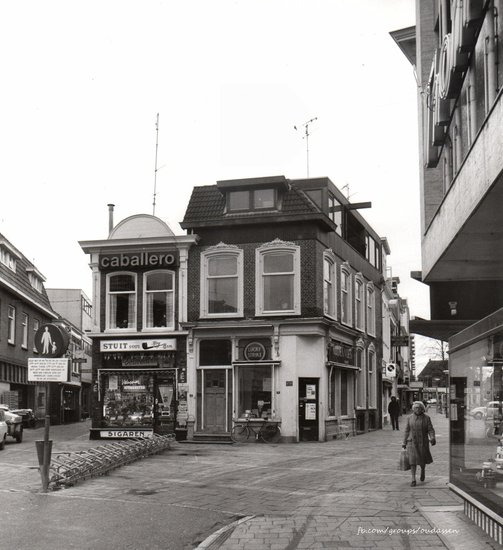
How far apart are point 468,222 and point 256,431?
56.4ft

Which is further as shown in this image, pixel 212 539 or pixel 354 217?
pixel 354 217

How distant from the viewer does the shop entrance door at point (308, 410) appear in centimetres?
2764

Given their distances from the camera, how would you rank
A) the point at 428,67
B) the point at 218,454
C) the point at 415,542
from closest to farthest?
1. the point at 415,542
2. the point at 428,67
3. the point at 218,454

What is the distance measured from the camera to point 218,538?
31.1ft

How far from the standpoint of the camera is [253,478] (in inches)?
637

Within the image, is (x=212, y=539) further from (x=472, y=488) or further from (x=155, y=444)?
(x=155, y=444)

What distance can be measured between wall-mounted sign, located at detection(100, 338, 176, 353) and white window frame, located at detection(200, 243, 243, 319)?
1.66 metres

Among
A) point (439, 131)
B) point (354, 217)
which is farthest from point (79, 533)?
point (354, 217)

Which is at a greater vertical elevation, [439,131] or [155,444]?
[439,131]

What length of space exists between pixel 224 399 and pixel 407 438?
14.0 meters

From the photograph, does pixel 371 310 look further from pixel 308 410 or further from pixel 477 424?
pixel 477 424

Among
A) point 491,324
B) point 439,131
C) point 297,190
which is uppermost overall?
point 297,190

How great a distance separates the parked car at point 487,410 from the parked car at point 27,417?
2679 centimetres

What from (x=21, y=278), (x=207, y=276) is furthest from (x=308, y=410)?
(x=21, y=278)
